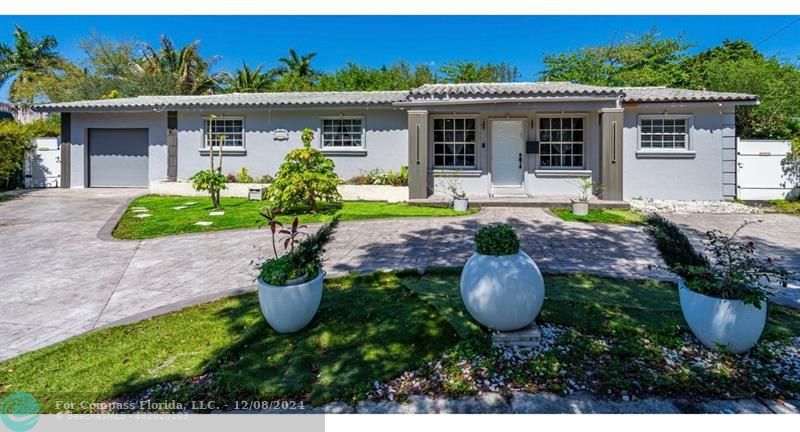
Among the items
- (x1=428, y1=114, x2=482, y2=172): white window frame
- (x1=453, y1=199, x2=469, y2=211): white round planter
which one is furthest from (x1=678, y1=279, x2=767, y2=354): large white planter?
(x1=428, y1=114, x2=482, y2=172): white window frame

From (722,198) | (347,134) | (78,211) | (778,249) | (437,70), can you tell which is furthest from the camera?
(437,70)

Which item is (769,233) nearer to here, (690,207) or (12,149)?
(690,207)

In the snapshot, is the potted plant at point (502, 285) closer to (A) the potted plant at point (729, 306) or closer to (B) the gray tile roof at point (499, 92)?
(A) the potted plant at point (729, 306)

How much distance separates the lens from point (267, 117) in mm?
15227

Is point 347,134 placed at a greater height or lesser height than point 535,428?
greater

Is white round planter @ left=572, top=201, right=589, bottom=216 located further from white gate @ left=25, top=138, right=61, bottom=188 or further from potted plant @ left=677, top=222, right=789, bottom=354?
white gate @ left=25, top=138, right=61, bottom=188

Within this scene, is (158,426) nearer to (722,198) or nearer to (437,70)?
(722,198)

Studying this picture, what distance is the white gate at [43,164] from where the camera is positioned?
54.4 feet

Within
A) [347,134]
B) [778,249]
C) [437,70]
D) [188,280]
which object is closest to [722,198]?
[778,249]

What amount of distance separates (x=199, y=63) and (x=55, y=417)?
113 ft

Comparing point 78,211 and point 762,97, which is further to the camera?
point 762,97

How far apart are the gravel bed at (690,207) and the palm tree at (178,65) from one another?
29.4 metres

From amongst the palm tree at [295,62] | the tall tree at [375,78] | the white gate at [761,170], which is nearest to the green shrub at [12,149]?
the tall tree at [375,78]

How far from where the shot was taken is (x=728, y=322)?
3.33 meters
